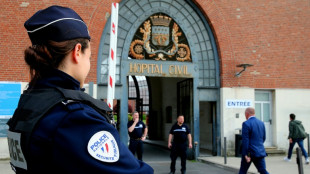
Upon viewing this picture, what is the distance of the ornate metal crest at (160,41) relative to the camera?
13797mm

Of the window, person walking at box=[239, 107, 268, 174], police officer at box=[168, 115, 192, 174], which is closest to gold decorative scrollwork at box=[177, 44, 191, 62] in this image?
the window

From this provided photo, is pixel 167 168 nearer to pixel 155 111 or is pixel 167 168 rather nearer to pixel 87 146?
pixel 87 146

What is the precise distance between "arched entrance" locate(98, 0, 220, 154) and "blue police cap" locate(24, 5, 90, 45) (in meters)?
11.8

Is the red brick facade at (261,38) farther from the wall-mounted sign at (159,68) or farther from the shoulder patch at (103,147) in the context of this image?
the shoulder patch at (103,147)

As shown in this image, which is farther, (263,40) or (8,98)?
(263,40)

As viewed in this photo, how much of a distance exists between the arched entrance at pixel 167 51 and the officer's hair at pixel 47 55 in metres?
11.9

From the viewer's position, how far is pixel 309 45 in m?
15.3

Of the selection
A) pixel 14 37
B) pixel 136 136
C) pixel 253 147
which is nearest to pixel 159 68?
pixel 136 136

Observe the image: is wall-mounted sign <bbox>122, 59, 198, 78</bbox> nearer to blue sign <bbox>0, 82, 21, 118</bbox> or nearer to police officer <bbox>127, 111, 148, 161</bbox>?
police officer <bbox>127, 111, 148, 161</bbox>

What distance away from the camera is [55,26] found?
127 centimetres

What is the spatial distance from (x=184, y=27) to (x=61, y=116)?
13580mm

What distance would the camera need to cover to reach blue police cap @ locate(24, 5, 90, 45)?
127 cm

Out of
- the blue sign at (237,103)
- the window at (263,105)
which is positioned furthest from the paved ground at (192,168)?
the window at (263,105)

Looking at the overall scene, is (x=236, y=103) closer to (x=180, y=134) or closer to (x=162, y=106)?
(x=180, y=134)
